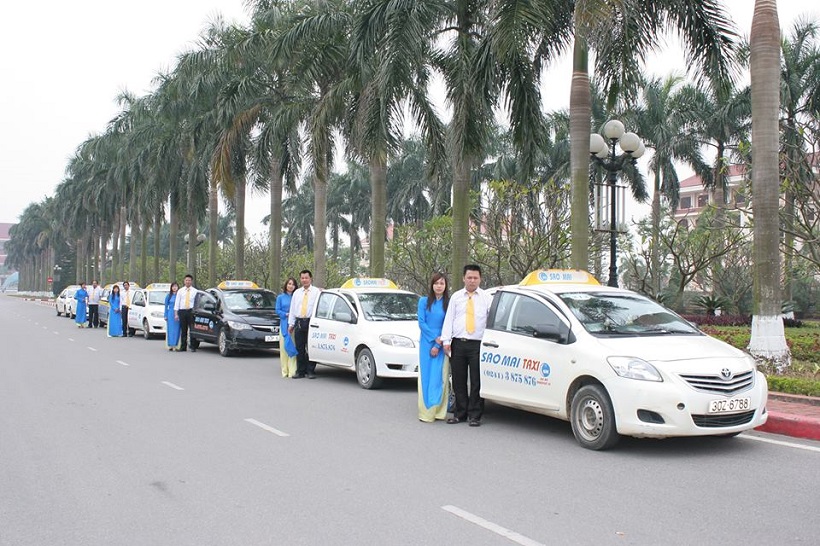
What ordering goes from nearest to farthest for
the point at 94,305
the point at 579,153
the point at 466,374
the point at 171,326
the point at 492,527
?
1. the point at 492,527
2. the point at 466,374
3. the point at 579,153
4. the point at 171,326
5. the point at 94,305

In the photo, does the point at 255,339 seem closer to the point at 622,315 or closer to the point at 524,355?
the point at 524,355

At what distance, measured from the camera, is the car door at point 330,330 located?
531 inches

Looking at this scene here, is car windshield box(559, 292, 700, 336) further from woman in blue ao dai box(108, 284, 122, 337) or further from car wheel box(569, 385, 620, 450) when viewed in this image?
woman in blue ao dai box(108, 284, 122, 337)

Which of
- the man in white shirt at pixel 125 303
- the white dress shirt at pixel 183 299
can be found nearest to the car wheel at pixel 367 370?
the white dress shirt at pixel 183 299

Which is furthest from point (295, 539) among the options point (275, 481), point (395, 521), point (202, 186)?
point (202, 186)

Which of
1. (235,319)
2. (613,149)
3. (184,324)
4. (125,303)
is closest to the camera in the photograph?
(613,149)

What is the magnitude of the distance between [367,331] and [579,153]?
15.5 ft

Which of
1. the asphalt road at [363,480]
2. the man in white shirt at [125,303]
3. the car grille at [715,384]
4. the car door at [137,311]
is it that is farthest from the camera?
the man in white shirt at [125,303]

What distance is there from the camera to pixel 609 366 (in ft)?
24.8

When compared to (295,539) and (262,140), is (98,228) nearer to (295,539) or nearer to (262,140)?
(262,140)

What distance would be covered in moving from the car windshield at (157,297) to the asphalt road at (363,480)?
15.0 m

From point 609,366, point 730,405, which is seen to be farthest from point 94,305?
point 730,405

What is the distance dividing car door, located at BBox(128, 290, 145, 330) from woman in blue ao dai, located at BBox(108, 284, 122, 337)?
0.37 m

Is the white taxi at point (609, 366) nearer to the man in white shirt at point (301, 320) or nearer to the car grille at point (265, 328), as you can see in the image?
the man in white shirt at point (301, 320)
